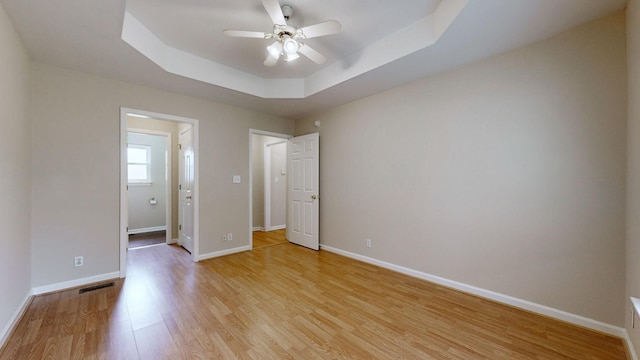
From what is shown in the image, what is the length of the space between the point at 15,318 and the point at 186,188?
240 cm

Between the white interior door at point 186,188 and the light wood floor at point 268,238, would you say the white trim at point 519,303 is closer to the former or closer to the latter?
the light wood floor at point 268,238

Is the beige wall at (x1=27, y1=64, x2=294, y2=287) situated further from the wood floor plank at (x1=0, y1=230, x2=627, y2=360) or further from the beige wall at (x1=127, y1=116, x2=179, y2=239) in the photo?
the beige wall at (x1=127, y1=116, x2=179, y2=239)

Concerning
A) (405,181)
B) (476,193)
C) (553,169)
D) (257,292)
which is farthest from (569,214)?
(257,292)

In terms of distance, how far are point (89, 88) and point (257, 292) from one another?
3.09 meters

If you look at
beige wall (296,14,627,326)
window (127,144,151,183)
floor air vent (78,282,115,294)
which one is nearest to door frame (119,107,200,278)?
floor air vent (78,282,115,294)

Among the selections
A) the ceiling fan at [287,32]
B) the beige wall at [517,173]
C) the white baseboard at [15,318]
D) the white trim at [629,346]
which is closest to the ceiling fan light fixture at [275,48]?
the ceiling fan at [287,32]

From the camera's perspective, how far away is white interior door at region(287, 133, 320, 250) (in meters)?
4.33

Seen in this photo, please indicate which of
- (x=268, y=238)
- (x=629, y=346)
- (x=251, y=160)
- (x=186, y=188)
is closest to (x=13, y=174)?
(x=186, y=188)

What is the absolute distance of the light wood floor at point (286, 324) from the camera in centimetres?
175

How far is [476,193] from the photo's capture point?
2621 mm

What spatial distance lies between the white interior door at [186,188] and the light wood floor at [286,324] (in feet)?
3.50

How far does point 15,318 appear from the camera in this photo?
81.7 inches

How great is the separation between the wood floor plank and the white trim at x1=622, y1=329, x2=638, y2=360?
0.04m

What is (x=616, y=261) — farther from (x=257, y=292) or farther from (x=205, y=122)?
(x=205, y=122)
